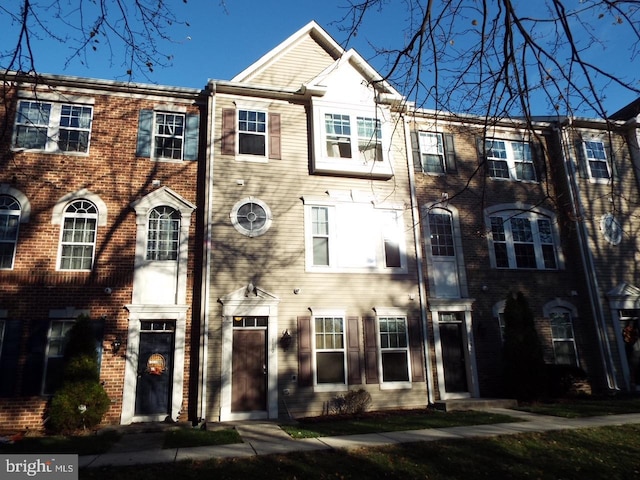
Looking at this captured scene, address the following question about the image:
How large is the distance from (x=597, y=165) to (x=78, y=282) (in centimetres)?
1814

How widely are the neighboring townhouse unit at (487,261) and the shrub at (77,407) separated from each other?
924 centimetres

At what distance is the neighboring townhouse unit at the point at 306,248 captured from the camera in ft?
40.3

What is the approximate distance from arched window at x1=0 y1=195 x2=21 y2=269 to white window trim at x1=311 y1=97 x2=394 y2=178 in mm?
8385

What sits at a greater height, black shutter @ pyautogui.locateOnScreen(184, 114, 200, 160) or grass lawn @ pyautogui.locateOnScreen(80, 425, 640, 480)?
black shutter @ pyautogui.locateOnScreen(184, 114, 200, 160)

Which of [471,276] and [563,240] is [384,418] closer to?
[471,276]

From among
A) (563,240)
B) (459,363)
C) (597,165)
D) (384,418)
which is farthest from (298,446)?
(597,165)

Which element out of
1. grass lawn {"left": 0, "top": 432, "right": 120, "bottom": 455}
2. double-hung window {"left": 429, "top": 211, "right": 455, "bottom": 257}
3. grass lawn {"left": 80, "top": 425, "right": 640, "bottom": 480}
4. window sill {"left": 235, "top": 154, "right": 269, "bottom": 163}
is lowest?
grass lawn {"left": 80, "top": 425, "right": 640, "bottom": 480}

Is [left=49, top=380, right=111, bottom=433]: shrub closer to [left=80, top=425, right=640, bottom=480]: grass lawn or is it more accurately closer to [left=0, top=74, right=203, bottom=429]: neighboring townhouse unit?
[left=0, top=74, right=203, bottom=429]: neighboring townhouse unit

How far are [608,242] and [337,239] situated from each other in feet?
33.1

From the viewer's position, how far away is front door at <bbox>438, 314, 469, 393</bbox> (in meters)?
13.9

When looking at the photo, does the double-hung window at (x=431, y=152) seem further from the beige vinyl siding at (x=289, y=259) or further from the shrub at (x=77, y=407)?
the shrub at (x=77, y=407)

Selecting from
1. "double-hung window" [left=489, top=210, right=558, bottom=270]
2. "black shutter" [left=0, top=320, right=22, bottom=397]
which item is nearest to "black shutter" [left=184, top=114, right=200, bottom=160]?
"black shutter" [left=0, top=320, right=22, bottom=397]

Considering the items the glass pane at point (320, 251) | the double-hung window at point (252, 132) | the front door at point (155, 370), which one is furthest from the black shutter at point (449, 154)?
the front door at point (155, 370)

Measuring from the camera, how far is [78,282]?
39.1 feet
